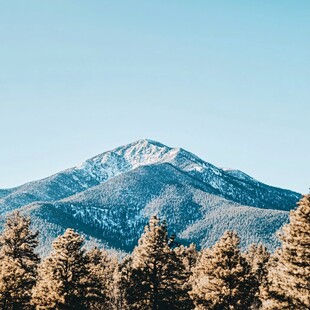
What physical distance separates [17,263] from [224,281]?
1948cm

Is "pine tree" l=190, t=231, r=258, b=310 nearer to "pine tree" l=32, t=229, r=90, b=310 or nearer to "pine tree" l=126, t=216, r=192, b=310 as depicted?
"pine tree" l=126, t=216, r=192, b=310

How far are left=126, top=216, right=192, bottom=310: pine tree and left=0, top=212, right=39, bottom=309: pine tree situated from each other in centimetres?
999

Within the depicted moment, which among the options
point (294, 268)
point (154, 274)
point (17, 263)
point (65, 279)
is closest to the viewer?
point (294, 268)

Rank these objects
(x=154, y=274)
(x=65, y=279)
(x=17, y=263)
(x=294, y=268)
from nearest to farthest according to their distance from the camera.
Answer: (x=294, y=268) → (x=65, y=279) → (x=17, y=263) → (x=154, y=274)

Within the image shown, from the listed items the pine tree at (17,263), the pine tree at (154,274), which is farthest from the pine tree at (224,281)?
the pine tree at (17,263)

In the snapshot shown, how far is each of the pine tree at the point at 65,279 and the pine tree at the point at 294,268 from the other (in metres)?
16.9

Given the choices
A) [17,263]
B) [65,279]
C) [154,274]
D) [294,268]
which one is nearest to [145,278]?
[154,274]

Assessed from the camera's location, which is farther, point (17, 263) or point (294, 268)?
point (17, 263)

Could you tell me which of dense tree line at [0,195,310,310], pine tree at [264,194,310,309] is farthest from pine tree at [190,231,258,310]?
pine tree at [264,194,310,309]

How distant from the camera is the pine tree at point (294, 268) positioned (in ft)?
88.3

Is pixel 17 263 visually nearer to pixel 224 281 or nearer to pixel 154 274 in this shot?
pixel 154 274

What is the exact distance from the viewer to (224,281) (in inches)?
1527

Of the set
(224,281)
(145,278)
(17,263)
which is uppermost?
(224,281)

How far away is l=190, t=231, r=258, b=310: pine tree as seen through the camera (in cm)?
3853
